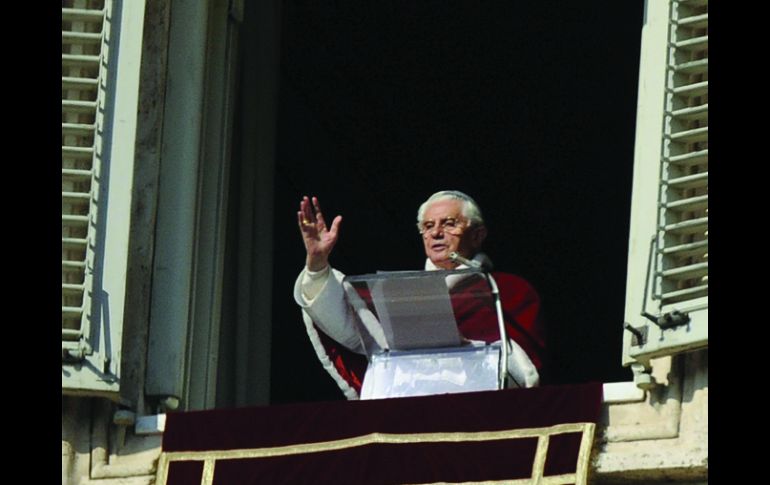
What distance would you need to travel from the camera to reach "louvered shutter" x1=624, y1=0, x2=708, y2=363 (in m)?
7.41

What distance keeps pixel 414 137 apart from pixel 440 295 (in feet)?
10.2

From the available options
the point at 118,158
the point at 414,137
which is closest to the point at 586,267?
the point at 414,137

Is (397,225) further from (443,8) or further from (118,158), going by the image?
(118,158)

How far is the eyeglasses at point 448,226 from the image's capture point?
28.4 feet

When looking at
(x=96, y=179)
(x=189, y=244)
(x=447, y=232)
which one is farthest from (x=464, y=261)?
(x=96, y=179)

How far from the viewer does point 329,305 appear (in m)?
8.26

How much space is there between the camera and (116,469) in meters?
7.70

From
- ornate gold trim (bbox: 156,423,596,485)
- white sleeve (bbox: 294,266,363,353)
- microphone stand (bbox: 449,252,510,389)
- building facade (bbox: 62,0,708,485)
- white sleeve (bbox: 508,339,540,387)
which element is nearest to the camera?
ornate gold trim (bbox: 156,423,596,485)

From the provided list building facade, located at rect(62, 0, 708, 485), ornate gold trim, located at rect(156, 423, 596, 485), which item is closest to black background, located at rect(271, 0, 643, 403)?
building facade, located at rect(62, 0, 708, 485)

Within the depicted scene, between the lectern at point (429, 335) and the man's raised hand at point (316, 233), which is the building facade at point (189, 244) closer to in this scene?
the man's raised hand at point (316, 233)

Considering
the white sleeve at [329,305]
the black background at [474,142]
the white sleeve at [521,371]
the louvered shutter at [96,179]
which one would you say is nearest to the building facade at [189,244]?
the louvered shutter at [96,179]

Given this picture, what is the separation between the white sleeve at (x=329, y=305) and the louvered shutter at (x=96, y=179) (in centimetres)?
63

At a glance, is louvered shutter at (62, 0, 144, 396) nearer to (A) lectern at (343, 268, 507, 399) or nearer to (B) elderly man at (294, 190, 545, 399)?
(B) elderly man at (294, 190, 545, 399)

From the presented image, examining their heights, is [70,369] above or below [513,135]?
below
